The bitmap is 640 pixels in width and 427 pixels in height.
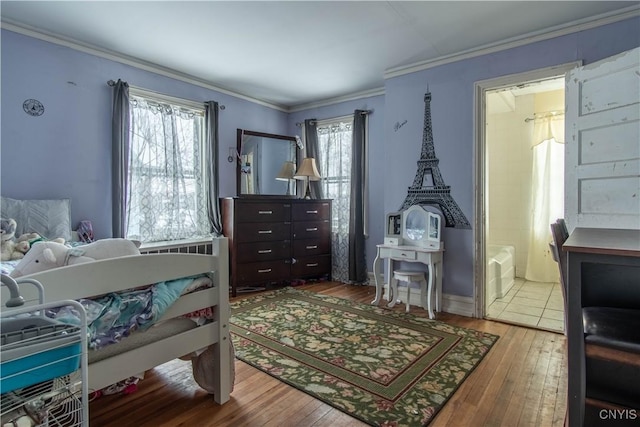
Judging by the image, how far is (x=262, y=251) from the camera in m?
3.99

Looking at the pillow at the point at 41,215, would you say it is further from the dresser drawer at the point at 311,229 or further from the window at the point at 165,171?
the dresser drawer at the point at 311,229

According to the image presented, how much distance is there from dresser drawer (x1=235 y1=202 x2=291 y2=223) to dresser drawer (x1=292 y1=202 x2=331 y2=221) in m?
0.11

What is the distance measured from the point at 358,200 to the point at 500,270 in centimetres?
183

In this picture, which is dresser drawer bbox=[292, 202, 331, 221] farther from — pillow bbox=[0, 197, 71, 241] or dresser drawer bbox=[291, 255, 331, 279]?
pillow bbox=[0, 197, 71, 241]

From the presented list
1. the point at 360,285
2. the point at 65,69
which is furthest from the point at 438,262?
the point at 65,69

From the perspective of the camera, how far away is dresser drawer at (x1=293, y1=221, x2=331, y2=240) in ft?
14.0

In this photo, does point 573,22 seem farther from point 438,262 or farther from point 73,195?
point 73,195

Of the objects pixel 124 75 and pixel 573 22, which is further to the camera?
pixel 124 75

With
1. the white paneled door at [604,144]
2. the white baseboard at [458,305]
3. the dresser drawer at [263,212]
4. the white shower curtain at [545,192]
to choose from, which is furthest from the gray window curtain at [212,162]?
the white shower curtain at [545,192]

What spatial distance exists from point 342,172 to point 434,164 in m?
1.45

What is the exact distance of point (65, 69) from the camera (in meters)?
2.89

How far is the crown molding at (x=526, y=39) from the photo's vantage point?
2475mm

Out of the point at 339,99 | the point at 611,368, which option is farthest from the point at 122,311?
the point at 339,99

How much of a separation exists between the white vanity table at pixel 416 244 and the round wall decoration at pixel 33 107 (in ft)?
10.8
